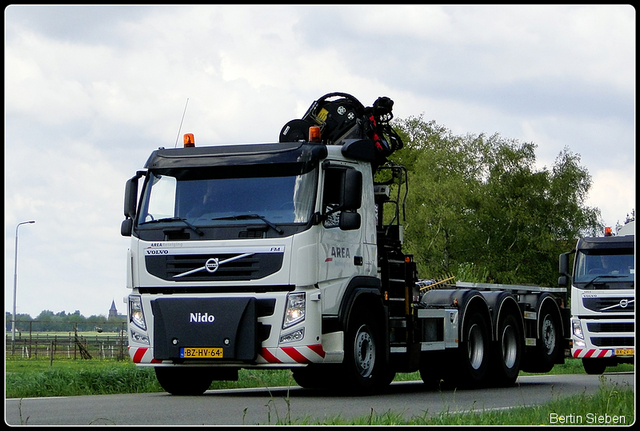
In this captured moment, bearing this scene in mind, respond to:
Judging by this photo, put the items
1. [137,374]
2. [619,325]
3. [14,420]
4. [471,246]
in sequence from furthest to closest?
[471,246] → [619,325] → [137,374] → [14,420]

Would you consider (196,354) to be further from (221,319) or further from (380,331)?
(380,331)

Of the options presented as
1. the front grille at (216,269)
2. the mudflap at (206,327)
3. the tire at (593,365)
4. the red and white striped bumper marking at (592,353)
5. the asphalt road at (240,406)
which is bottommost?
the tire at (593,365)

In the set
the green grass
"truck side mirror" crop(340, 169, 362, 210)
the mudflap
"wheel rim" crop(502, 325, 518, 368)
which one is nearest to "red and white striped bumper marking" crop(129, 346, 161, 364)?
the mudflap

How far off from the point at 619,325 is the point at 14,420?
14823mm

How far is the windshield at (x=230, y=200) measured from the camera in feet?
40.1

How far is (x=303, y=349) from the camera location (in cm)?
1211

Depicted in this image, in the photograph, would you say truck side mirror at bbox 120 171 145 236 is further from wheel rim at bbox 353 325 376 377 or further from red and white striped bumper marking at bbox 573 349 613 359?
red and white striped bumper marking at bbox 573 349 613 359

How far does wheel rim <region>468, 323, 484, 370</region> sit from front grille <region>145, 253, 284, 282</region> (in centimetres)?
491

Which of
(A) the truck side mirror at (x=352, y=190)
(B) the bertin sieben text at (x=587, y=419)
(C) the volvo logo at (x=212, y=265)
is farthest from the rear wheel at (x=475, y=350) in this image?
(B) the bertin sieben text at (x=587, y=419)

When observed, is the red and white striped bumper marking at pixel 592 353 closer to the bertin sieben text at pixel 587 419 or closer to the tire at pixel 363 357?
the tire at pixel 363 357

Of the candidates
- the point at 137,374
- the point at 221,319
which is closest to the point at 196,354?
the point at 221,319

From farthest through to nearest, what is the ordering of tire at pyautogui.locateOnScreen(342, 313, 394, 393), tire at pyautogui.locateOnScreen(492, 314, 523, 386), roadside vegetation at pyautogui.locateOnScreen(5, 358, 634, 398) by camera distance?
tire at pyautogui.locateOnScreen(492, 314, 523, 386) → roadside vegetation at pyautogui.locateOnScreen(5, 358, 634, 398) → tire at pyautogui.locateOnScreen(342, 313, 394, 393)

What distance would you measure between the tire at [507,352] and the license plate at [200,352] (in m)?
5.76

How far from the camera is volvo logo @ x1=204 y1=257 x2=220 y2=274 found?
12242 millimetres
